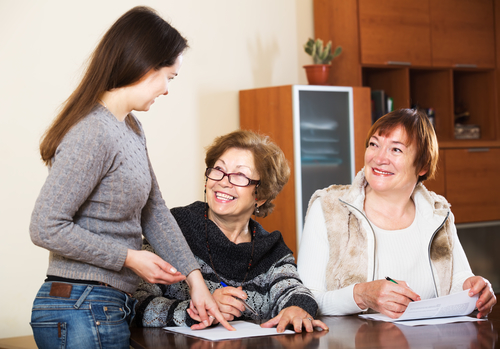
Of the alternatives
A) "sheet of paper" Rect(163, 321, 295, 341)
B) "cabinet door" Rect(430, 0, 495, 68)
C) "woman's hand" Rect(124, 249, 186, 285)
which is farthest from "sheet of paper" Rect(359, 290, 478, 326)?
"cabinet door" Rect(430, 0, 495, 68)

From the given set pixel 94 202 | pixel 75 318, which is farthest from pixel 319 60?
pixel 75 318

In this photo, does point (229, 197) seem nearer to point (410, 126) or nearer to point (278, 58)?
point (410, 126)

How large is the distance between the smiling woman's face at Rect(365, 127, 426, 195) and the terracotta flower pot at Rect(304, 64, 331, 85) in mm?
2106

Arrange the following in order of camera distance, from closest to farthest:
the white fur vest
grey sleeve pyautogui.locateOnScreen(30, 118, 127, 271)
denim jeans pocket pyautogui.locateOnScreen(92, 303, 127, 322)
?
grey sleeve pyautogui.locateOnScreen(30, 118, 127, 271) < denim jeans pocket pyautogui.locateOnScreen(92, 303, 127, 322) < the white fur vest

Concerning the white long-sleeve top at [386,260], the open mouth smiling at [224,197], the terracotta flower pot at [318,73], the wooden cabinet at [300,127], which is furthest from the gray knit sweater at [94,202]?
the terracotta flower pot at [318,73]

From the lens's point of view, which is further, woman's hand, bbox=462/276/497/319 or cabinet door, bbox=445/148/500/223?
cabinet door, bbox=445/148/500/223

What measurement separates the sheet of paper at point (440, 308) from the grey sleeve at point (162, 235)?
60 centimetres

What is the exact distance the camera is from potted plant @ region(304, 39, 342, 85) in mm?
4090

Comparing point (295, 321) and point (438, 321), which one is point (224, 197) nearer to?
point (295, 321)

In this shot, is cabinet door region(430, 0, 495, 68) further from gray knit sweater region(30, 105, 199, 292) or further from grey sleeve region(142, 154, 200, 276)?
gray knit sweater region(30, 105, 199, 292)

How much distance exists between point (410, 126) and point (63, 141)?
51.3 inches

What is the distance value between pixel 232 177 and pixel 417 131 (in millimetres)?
706

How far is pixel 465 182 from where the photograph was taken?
4.63 metres

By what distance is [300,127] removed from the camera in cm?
392
